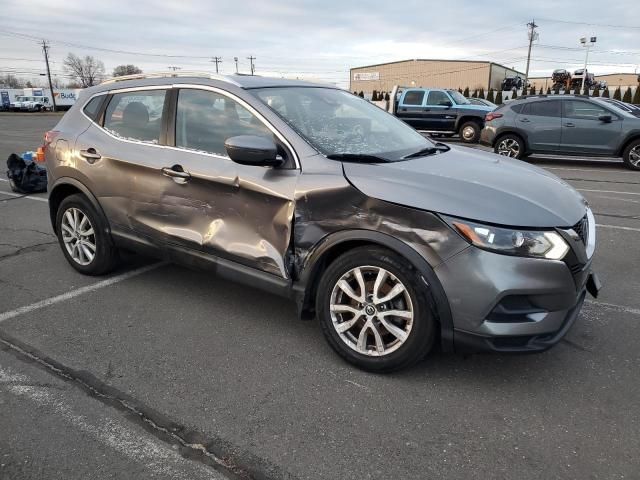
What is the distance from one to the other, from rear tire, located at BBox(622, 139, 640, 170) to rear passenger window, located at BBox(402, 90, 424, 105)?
8393 millimetres

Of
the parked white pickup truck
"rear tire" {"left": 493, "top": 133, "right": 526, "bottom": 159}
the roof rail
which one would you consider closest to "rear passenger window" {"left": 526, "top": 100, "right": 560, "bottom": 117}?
"rear tire" {"left": 493, "top": 133, "right": 526, "bottom": 159}

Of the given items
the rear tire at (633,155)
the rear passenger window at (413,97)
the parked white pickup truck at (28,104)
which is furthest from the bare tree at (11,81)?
the rear tire at (633,155)

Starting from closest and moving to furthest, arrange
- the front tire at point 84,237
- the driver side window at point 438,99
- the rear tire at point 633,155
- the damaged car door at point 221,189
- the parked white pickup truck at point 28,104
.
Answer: the damaged car door at point 221,189 < the front tire at point 84,237 < the rear tire at point 633,155 < the driver side window at point 438,99 < the parked white pickup truck at point 28,104

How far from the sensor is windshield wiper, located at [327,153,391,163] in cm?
316

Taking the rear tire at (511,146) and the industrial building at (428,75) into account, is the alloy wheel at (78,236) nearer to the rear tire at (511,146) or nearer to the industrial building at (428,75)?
the rear tire at (511,146)

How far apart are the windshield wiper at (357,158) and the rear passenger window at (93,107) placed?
8.00 feet

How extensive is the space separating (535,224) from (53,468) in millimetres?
2556

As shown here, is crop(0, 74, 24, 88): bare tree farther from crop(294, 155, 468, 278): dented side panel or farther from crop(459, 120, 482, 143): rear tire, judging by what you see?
crop(294, 155, 468, 278): dented side panel

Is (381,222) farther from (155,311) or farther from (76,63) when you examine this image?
(76,63)

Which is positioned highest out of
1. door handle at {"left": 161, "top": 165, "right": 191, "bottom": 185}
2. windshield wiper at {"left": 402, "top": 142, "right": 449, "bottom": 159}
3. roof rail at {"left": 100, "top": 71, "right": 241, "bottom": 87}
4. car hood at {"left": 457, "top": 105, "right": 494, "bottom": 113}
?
roof rail at {"left": 100, "top": 71, "right": 241, "bottom": 87}

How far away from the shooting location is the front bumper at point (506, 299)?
2596 mm

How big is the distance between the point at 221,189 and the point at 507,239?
1.83 metres

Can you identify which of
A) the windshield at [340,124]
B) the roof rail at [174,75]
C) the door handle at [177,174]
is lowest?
the door handle at [177,174]

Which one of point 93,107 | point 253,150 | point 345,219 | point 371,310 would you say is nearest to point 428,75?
point 93,107
